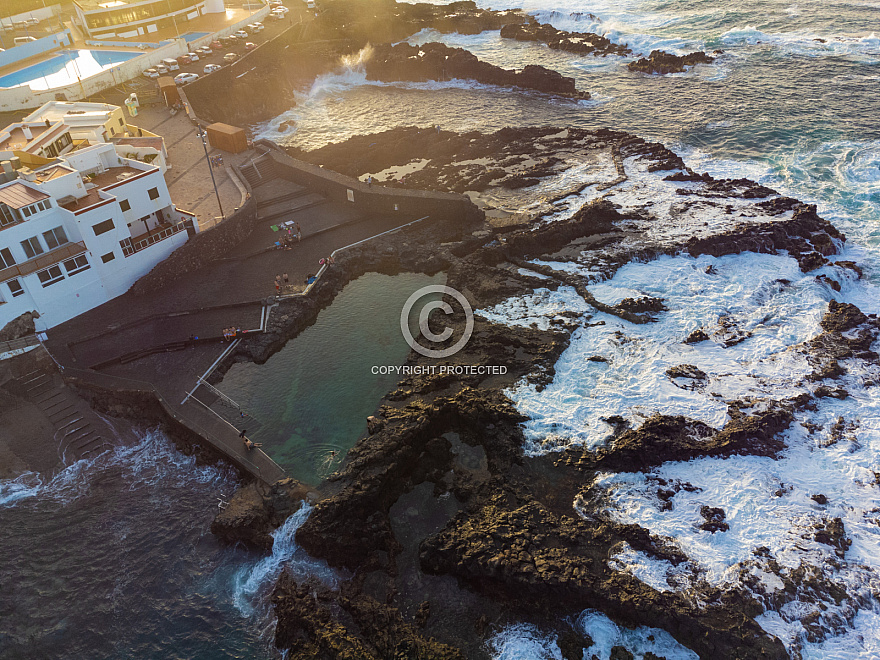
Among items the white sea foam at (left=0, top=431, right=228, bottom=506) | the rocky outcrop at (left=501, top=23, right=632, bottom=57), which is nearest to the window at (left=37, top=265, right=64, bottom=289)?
the white sea foam at (left=0, top=431, right=228, bottom=506)

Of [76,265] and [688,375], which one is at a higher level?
[76,265]

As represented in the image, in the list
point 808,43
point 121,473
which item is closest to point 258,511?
point 121,473

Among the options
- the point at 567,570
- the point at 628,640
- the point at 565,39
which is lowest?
the point at 628,640

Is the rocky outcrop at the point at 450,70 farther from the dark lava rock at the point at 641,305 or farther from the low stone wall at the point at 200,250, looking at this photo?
the low stone wall at the point at 200,250

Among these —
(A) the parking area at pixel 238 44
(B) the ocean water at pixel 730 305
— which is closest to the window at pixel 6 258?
(B) the ocean water at pixel 730 305

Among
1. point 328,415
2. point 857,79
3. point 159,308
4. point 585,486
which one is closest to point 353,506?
point 328,415

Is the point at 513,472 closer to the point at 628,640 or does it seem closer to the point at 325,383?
the point at 628,640

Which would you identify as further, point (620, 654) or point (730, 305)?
point (730, 305)
